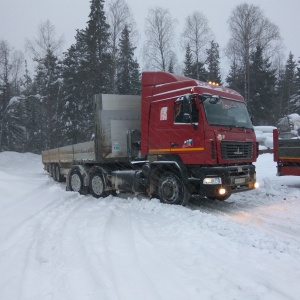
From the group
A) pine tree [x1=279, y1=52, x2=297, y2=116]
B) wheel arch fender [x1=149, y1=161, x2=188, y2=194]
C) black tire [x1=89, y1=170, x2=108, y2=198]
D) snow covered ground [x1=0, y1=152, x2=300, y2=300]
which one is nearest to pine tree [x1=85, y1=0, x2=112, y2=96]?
black tire [x1=89, y1=170, x2=108, y2=198]

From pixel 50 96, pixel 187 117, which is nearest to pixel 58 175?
pixel 187 117

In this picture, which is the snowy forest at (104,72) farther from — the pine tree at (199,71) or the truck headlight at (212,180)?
the truck headlight at (212,180)

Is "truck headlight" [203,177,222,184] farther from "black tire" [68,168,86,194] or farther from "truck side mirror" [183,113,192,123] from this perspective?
"black tire" [68,168,86,194]

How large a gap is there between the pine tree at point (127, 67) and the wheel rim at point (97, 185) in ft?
78.8

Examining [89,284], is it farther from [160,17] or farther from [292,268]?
[160,17]

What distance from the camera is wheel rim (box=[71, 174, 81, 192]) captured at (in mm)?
11550

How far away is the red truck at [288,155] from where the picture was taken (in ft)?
34.4

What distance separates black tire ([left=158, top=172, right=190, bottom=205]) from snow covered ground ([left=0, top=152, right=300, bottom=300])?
41 cm

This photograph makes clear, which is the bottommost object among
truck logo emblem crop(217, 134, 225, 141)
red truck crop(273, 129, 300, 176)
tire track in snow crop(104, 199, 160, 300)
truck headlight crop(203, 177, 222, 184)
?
tire track in snow crop(104, 199, 160, 300)

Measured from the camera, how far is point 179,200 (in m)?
8.37

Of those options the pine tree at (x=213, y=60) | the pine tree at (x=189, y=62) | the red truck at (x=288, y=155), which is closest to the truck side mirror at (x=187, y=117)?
the red truck at (x=288, y=155)

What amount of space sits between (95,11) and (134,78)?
784 centimetres

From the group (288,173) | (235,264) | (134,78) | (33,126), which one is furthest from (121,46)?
(235,264)

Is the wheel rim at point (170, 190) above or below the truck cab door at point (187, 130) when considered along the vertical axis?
→ below
